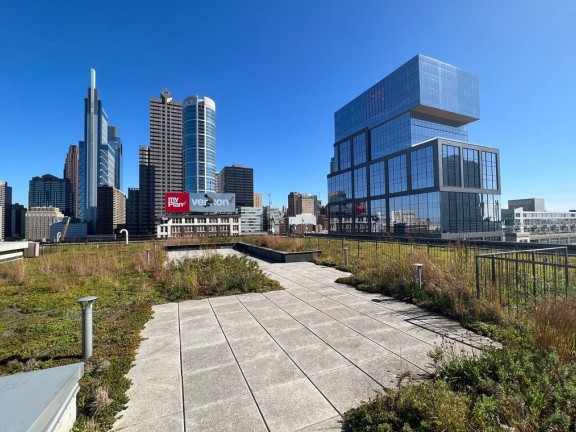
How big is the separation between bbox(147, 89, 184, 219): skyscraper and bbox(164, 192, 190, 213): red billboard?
117260 mm

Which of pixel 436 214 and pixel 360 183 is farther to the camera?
pixel 360 183

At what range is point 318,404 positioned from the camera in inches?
A: 123

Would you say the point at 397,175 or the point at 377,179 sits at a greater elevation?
the point at 377,179

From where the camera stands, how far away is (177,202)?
57.7 meters

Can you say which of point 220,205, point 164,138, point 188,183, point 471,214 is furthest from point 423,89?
point 164,138

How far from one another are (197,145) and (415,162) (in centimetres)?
11788

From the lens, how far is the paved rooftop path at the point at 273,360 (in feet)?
9.87

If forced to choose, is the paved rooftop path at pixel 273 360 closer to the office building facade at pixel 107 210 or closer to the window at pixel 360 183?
the window at pixel 360 183

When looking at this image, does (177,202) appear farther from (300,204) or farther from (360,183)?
(300,204)

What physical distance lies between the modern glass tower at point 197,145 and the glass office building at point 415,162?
83384mm

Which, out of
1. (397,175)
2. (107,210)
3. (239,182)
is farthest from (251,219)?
(107,210)

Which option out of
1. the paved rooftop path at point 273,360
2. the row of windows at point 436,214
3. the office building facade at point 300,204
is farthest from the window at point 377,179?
the office building facade at point 300,204

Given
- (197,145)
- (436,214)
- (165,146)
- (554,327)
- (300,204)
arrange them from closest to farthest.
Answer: (554,327)
(436,214)
(197,145)
(300,204)
(165,146)

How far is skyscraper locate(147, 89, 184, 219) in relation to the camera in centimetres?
16912
